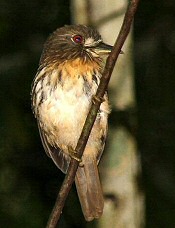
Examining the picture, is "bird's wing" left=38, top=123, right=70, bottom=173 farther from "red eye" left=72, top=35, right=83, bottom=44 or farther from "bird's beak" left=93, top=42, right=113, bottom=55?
"bird's beak" left=93, top=42, right=113, bottom=55

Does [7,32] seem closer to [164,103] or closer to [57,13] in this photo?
[57,13]

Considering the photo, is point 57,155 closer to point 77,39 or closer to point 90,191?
point 90,191

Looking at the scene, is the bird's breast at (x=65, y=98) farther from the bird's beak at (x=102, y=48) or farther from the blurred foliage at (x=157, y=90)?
the blurred foliage at (x=157, y=90)

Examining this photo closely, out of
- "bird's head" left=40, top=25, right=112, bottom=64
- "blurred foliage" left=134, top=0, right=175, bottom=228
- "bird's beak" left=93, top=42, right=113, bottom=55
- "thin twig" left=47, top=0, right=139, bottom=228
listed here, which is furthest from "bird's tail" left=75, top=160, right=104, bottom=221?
"blurred foliage" left=134, top=0, right=175, bottom=228

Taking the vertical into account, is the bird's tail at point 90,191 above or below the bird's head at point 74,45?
below

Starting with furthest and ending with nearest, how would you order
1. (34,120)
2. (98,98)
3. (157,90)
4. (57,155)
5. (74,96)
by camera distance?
1. (157,90)
2. (34,120)
3. (57,155)
4. (74,96)
5. (98,98)

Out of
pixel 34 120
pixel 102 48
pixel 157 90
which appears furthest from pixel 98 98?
pixel 157 90

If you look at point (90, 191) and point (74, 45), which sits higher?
point (74, 45)

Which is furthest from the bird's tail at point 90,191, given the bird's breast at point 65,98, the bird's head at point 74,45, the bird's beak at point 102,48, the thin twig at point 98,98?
the thin twig at point 98,98
